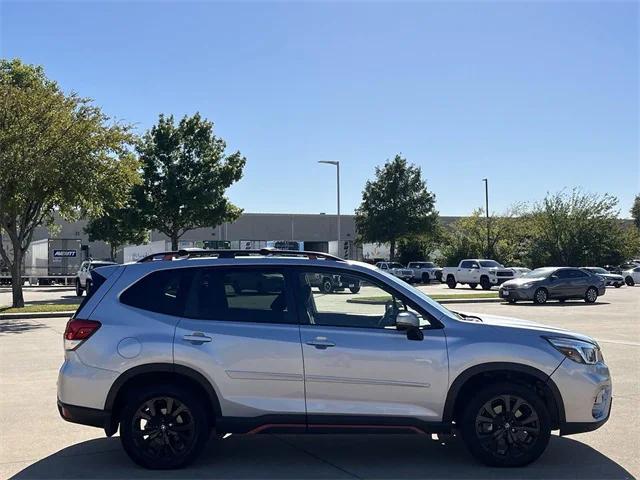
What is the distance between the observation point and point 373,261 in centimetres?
6253

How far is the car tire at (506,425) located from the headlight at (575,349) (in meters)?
0.44

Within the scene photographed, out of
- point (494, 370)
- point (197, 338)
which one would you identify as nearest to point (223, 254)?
point (197, 338)

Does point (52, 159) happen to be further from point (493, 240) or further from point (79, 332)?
point (493, 240)

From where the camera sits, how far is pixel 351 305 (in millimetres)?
5656

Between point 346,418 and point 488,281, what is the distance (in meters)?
35.4

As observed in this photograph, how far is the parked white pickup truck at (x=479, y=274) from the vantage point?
39188 millimetres

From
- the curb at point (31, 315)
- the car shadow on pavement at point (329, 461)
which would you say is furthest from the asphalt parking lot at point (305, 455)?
the curb at point (31, 315)

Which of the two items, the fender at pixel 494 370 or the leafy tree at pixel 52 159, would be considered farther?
the leafy tree at pixel 52 159

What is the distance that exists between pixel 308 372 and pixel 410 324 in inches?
35.7

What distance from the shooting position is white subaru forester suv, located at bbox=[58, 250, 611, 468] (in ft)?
17.4

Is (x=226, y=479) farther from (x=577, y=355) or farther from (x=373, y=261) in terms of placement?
(x=373, y=261)

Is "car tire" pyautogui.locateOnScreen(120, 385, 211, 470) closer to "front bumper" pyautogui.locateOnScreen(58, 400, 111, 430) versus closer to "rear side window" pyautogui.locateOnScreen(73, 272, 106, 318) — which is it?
"front bumper" pyautogui.locateOnScreen(58, 400, 111, 430)

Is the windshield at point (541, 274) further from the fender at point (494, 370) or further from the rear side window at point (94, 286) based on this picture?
the rear side window at point (94, 286)

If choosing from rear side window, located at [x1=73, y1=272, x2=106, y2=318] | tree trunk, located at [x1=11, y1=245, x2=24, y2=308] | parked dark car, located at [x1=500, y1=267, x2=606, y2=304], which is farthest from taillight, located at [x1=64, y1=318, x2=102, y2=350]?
parked dark car, located at [x1=500, y1=267, x2=606, y2=304]
